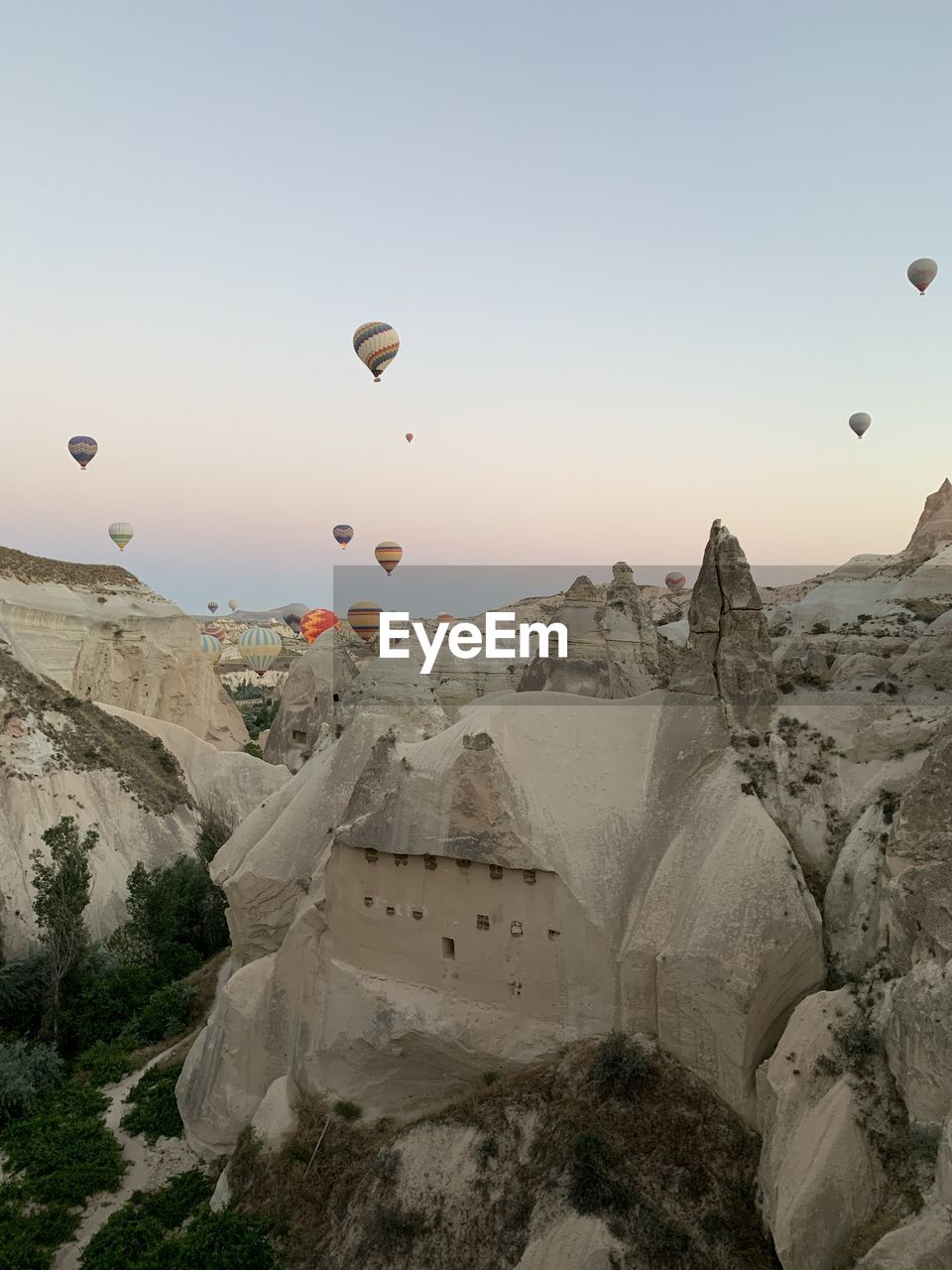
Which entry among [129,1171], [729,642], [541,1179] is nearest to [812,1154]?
[541,1179]

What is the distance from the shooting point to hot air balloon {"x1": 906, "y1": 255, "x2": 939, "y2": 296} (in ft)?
139

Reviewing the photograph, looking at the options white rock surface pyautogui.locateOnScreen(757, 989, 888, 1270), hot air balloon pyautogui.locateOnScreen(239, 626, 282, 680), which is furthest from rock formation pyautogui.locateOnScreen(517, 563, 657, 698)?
hot air balloon pyautogui.locateOnScreen(239, 626, 282, 680)

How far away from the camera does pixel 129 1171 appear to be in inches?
703

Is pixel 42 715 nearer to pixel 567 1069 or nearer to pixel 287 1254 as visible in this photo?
pixel 287 1254

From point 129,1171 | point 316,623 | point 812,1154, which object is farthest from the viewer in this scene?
point 316,623

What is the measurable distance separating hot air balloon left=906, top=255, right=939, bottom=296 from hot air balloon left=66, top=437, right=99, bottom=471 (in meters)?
46.8

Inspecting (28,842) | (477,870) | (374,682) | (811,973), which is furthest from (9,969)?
(811,973)

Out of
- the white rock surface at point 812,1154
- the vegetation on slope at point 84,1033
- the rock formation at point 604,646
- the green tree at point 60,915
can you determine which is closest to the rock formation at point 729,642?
the white rock surface at point 812,1154

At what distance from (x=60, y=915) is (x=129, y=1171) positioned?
26.9 ft

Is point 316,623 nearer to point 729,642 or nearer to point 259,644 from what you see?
point 259,644

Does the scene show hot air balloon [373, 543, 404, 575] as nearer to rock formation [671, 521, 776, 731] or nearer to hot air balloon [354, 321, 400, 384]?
hot air balloon [354, 321, 400, 384]

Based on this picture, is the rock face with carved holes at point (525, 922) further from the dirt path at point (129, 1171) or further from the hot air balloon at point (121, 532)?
the hot air balloon at point (121, 532)

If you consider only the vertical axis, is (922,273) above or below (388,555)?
above

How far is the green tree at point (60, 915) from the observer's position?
Answer: 23.9 m
